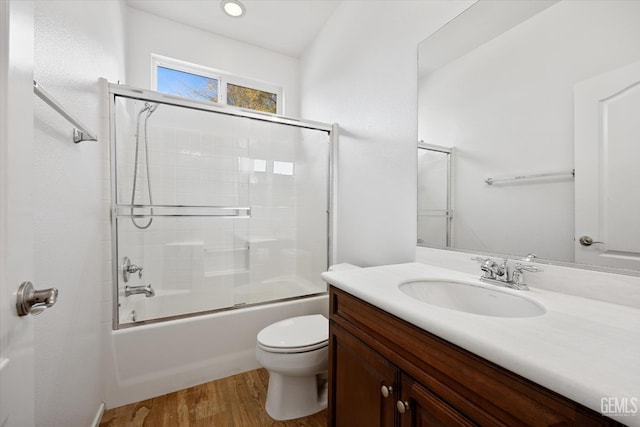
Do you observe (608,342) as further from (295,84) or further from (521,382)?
(295,84)

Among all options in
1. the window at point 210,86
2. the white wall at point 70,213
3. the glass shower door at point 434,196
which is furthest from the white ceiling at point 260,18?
the glass shower door at point 434,196

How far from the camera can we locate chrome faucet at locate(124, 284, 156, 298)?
167 cm

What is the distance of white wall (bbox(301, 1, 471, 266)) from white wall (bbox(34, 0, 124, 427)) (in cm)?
151

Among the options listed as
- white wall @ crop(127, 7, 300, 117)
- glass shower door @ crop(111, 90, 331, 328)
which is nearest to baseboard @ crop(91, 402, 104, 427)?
glass shower door @ crop(111, 90, 331, 328)

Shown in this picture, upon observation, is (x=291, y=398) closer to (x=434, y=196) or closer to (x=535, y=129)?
(x=434, y=196)

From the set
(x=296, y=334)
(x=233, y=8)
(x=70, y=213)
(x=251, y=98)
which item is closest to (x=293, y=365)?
(x=296, y=334)

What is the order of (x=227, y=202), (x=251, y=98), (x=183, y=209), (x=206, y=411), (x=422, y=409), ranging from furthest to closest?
(x=251, y=98), (x=227, y=202), (x=183, y=209), (x=206, y=411), (x=422, y=409)

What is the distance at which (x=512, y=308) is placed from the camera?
897mm

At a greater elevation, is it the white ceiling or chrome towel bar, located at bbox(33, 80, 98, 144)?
the white ceiling

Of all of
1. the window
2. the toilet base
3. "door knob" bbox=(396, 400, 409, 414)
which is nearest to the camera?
"door knob" bbox=(396, 400, 409, 414)

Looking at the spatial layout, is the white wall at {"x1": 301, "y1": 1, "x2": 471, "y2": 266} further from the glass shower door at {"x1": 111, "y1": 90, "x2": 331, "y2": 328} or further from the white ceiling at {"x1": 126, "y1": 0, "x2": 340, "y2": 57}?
the glass shower door at {"x1": 111, "y1": 90, "x2": 331, "y2": 328}

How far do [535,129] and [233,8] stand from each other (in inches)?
93.4

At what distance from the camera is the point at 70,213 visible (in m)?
1.06

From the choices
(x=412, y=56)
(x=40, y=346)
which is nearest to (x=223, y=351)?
(x=40, y=346)
